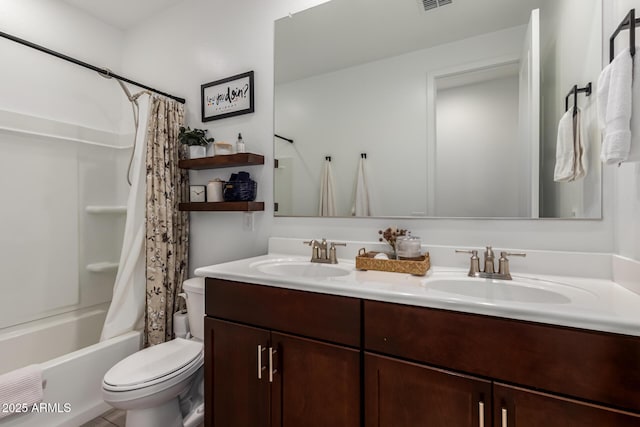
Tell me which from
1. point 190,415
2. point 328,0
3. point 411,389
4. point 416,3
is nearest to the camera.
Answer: point 411,389

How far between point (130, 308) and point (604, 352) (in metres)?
2.20

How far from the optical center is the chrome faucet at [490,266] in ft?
3.81

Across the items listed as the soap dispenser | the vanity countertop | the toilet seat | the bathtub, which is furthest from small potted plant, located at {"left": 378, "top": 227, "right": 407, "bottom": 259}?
the bathtub

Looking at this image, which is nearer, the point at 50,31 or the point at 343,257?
the point at 343,257

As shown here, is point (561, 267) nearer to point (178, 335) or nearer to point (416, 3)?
point (416, 3)

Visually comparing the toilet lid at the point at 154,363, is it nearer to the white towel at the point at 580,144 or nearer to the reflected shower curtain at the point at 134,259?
the reflected shower curtain at the point at 134,259

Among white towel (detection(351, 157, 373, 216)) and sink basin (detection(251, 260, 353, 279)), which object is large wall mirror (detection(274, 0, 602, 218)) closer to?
white towel (detection(351, 157, 373, 216))

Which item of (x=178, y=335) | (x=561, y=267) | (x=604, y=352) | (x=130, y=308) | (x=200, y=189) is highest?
(x=200, y=189)

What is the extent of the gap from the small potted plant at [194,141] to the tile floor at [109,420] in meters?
1.61

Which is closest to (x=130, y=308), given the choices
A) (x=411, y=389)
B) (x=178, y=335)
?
(x=178, y=335)

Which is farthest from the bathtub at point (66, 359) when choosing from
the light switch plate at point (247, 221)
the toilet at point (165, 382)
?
the light switch plate at point (247, 221)

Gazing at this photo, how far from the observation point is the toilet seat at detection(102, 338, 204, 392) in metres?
1.32

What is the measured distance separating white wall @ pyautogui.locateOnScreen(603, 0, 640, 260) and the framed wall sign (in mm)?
1676

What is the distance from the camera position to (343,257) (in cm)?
161
